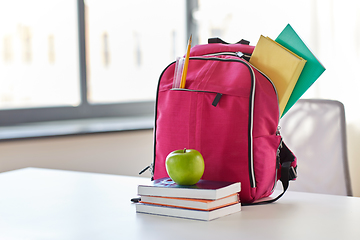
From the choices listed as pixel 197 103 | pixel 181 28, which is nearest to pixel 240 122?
pixel 197 103

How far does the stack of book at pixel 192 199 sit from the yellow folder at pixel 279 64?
267 mm

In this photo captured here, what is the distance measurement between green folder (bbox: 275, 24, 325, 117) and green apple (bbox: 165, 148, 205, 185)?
12.6 inches

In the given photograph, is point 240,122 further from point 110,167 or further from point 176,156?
point 110,167

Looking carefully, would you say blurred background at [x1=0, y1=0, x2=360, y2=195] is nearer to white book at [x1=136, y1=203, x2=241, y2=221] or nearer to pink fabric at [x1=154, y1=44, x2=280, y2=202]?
pink fabric at [x1=154, y1=44, x2=280, y2=202]

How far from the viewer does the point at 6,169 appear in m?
1.85

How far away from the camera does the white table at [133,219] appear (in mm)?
877

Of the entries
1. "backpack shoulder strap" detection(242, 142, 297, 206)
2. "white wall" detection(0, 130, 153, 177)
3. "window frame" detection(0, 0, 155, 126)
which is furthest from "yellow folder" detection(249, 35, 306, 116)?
"window frame" detection(0, 0, 155, 126)

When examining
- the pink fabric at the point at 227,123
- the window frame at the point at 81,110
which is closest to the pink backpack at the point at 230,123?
the pink fabric at the point at 227,123

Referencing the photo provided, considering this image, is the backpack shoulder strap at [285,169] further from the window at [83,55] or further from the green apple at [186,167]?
the window at [83,55]

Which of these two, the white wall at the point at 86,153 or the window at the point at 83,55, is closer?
the white wall at the point at 86,153

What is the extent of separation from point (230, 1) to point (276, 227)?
180 centimetres

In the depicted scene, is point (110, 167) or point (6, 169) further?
point (110, 167)

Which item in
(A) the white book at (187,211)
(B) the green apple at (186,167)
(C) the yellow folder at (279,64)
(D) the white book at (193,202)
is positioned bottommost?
(A) the white book at (187,211)

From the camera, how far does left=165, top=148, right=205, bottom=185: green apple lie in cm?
98
